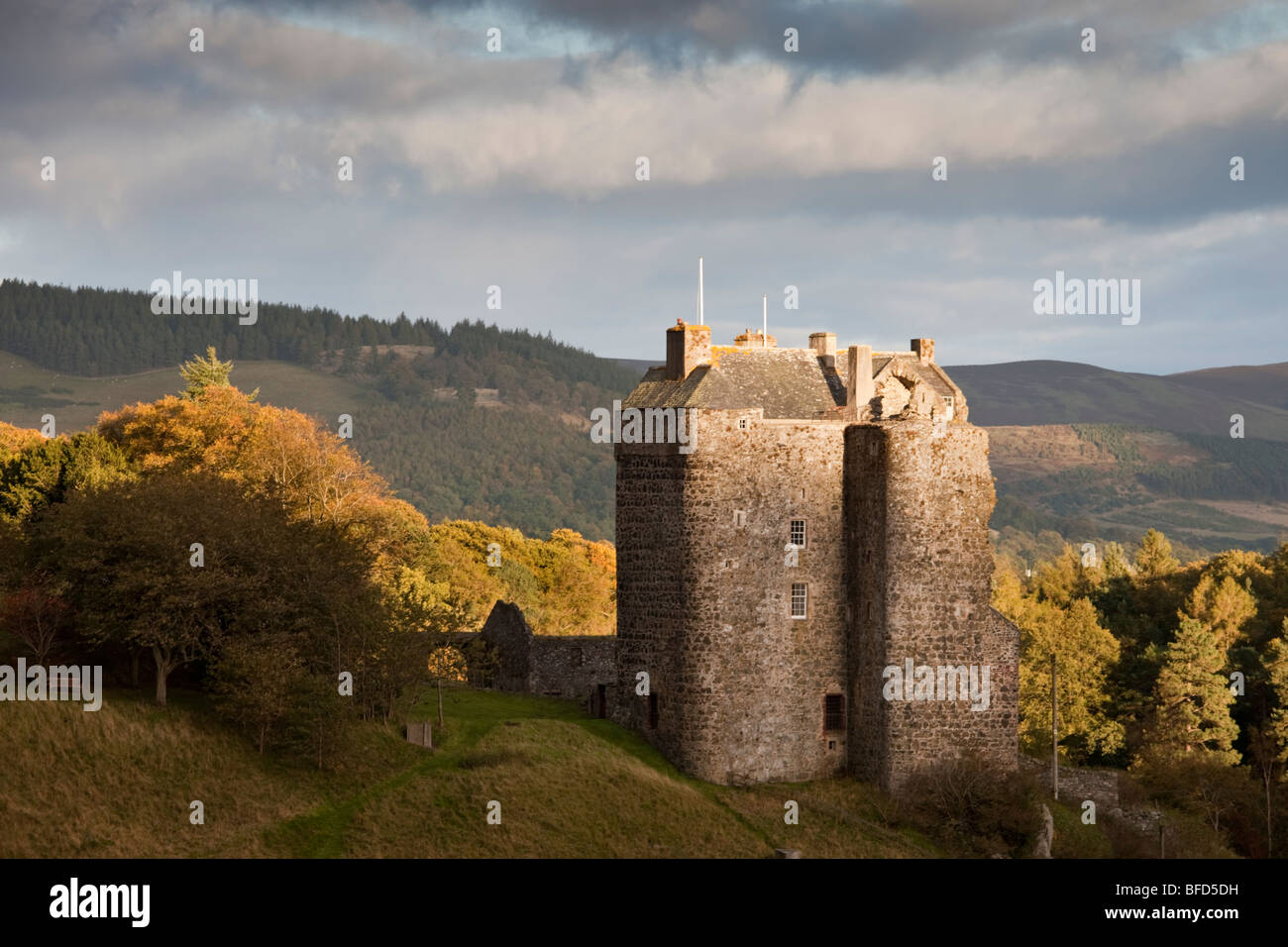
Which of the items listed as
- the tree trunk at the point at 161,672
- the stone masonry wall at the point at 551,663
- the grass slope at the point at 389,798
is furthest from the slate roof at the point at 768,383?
the tree trunk at the point at 161,672

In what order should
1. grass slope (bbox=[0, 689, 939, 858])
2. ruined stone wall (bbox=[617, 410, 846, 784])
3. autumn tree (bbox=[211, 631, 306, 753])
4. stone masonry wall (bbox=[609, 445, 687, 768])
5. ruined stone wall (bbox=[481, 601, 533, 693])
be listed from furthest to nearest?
ruined stone wall (bbox=[481, 601, 533, 693]), stone masonry wall (bbox=[609, 445, 687, 768]), ruined stone wall (bbox=[617, 410, 846, 784]), autumn tree (bbox=[211, 631, 306, 753]), grass slope (bbox=[0, 689, 939, 858])

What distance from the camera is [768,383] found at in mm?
47500

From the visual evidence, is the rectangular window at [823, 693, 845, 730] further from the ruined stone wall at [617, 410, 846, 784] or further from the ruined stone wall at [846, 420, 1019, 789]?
the ruined stone wall at [846, 420, 1019, 789]

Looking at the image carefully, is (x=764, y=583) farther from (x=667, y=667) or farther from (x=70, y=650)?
(x=70, y=650)

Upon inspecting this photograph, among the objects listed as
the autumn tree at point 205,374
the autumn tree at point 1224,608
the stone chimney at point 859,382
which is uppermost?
the autumn tree at point 205,374

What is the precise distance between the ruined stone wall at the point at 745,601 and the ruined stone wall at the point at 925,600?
1155mm

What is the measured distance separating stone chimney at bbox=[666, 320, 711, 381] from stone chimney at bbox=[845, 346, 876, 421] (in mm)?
4529

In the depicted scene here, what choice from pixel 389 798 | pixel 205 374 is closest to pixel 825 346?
pixel 389 798

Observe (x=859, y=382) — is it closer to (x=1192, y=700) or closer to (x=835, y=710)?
(x=835, y=710)

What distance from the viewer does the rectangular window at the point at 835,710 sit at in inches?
1852

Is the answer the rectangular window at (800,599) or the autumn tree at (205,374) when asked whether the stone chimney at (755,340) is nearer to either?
the rectangular window at (800,599)

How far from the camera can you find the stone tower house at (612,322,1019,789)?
45531 millimetres

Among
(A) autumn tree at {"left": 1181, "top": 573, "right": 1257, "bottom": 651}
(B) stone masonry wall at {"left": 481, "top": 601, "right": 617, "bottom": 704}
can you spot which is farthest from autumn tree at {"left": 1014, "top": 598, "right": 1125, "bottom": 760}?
(B) stone masonry wall at {"left": 481, "top": 601, "right": 617, "bottom": 704}

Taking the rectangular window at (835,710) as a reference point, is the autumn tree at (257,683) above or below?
above
